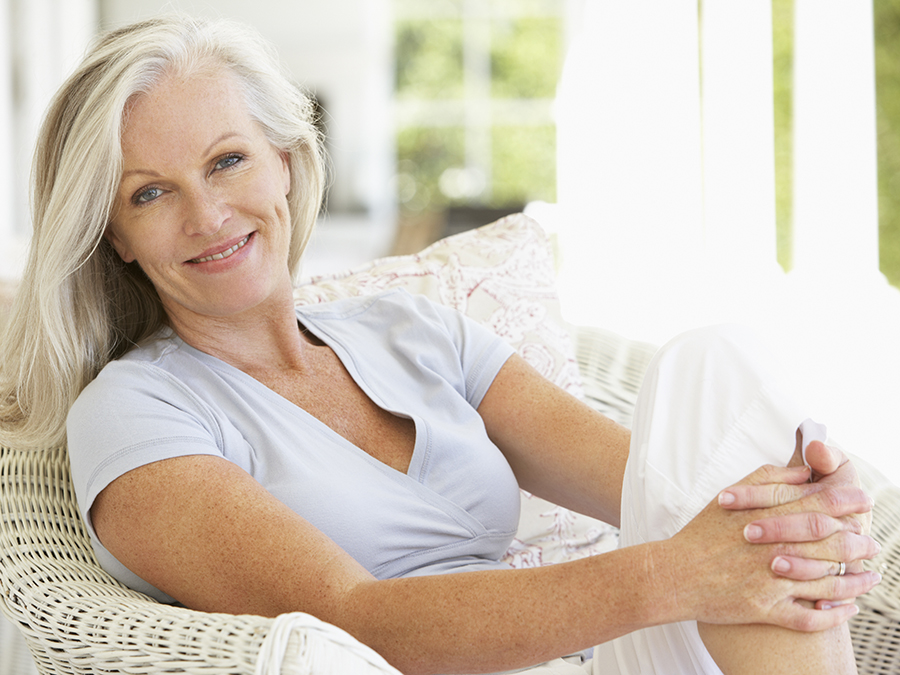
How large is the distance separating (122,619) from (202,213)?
548 mm

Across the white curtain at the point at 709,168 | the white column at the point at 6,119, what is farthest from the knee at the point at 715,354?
the white column at the point at 6,119

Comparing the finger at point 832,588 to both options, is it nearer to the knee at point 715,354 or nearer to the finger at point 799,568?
the finger at point 799,568

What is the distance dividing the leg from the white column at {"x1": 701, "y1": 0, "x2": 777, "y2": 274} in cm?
460

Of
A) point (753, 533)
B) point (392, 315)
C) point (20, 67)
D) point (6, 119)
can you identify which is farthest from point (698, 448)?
point (20, 67)

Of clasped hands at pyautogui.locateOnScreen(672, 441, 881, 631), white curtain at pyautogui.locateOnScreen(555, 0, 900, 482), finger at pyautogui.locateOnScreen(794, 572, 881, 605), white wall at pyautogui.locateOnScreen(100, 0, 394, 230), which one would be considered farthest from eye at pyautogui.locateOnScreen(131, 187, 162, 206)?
white wall at pyautogui.locateOnScreen(100, 0, 394, 230)

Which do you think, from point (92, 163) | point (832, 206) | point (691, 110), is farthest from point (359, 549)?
point (691, 110)

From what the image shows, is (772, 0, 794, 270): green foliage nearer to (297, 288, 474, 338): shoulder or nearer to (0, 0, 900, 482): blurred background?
(0, 0, 900, 482): blurred background

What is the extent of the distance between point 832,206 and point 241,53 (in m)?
4.13

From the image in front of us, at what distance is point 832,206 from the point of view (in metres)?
4.73

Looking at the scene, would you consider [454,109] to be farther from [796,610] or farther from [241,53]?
[796,610]

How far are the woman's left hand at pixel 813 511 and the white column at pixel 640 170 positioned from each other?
4.48 meters

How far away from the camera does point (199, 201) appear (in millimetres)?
1222

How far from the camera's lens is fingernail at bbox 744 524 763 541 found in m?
0.95

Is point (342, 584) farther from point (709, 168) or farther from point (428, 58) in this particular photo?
point (428, 58)
